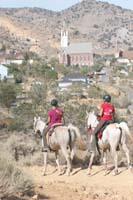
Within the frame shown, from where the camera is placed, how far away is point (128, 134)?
597 inches

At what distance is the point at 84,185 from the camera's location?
Result: 14023 millimetres

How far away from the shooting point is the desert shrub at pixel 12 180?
11062 millimetres

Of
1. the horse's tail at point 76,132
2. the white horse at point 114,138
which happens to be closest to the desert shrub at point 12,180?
the horse's tail at point 76,132

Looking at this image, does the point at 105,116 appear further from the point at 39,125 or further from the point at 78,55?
the point at 78,55

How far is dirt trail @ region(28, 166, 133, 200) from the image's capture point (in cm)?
1242

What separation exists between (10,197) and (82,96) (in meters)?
78.1

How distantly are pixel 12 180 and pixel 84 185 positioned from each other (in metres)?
3.20

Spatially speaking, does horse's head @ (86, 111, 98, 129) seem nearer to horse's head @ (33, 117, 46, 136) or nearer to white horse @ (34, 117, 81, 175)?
white horse @ (34, 117, 81, 175)

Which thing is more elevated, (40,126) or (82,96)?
(40,126)

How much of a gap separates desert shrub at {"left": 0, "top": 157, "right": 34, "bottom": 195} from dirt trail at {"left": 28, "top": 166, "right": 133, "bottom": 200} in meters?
0.47

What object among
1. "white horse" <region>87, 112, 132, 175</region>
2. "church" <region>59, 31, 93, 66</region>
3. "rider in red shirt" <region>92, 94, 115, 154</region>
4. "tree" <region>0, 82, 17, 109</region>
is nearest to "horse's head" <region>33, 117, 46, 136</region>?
"white horse" <region>87, 112, 132, 175</region>

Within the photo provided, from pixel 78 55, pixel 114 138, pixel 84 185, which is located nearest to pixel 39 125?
pixel 114 138

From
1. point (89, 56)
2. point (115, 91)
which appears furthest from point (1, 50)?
point (115, 91)

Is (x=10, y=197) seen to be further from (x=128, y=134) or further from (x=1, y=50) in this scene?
(x=1, y=50)
